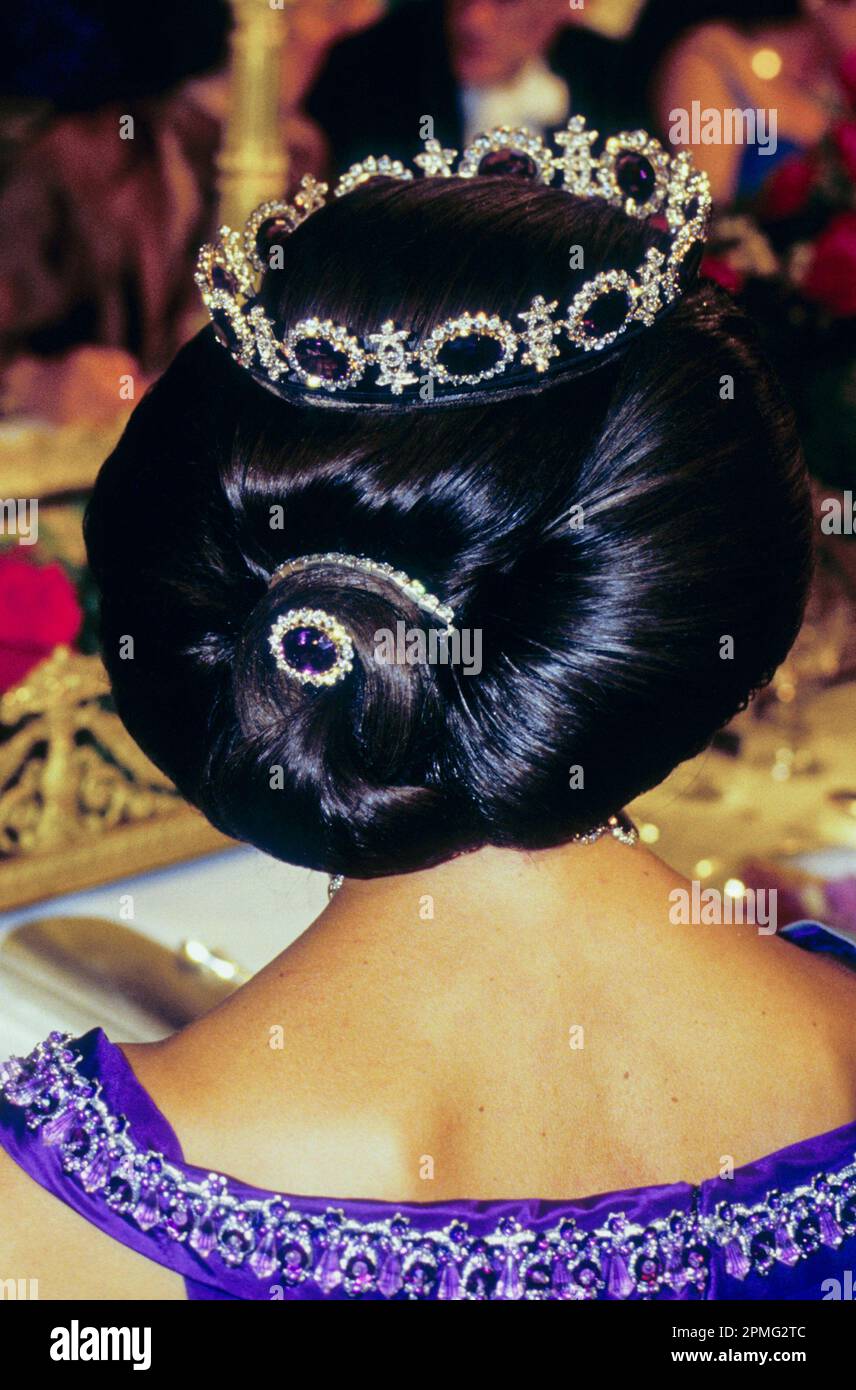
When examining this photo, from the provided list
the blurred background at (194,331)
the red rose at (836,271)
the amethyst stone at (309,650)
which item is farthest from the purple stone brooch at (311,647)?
the red rose at (836,271)

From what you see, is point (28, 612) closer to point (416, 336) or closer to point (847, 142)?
point (416, 336)

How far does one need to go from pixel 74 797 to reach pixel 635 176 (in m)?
1.29

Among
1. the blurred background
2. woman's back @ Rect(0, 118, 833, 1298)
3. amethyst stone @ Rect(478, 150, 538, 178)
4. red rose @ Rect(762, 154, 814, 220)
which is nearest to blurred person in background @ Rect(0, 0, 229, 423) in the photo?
the blurred background

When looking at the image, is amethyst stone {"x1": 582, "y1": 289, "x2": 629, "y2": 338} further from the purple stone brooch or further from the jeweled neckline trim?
the jeweled neckline trim

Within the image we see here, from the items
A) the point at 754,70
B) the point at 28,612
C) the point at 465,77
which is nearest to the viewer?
the point at 28,612

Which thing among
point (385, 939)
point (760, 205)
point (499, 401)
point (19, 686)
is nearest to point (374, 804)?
point (385, 939)

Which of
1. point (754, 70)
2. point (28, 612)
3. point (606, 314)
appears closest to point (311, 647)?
point (606, 314)

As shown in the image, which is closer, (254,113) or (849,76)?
(849,76)

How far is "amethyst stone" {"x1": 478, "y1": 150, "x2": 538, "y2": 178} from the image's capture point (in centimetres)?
118

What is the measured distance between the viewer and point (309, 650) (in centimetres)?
90

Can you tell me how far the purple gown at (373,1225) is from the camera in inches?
38.4

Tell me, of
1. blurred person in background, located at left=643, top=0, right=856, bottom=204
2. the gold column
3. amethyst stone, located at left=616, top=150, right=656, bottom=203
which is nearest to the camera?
amethyst stone, located at left=616, top=150, right=656, bottom=203

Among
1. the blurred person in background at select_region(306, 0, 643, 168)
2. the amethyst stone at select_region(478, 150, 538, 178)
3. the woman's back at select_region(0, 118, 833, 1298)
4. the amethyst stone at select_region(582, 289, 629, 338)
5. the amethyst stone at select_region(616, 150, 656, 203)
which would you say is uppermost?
the blurred person in background at select_region(306, 0, 643, 168)

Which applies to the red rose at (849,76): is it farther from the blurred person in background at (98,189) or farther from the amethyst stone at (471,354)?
the amethyst stone at (471,354)
